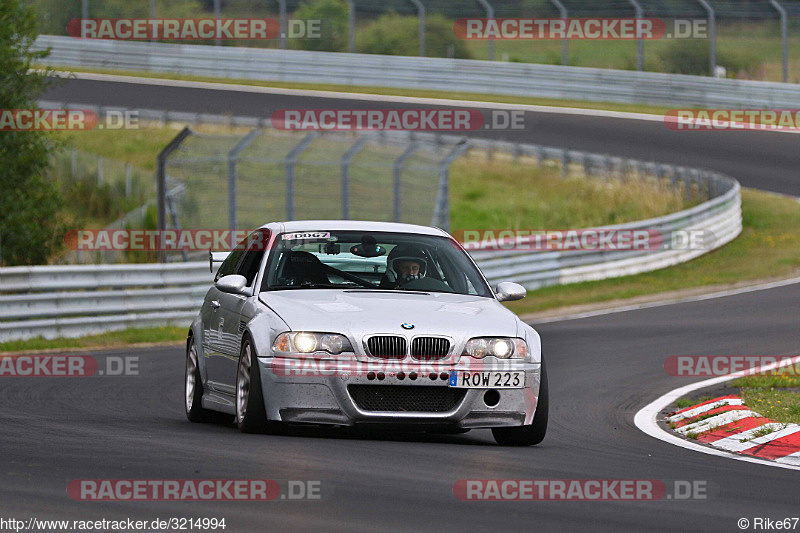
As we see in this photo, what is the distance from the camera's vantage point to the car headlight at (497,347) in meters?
8.68

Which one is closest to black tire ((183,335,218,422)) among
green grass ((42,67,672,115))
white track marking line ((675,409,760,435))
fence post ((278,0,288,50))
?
white track marking line ((675,409,760,435))

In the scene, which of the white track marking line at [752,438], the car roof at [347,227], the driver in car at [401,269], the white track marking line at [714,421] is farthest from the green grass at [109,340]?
the white track marking line at [752,438]

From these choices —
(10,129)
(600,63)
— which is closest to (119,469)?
(10,129)

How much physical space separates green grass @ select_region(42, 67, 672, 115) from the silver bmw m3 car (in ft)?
106

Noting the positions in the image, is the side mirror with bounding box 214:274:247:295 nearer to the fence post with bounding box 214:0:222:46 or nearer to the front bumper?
the front bumper

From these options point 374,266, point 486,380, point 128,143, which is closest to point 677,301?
point 374,266

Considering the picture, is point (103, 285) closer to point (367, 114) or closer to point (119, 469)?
A: point (119, 469)

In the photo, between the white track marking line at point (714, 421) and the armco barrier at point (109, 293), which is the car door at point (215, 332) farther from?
the armco barrier at point (109, 293)

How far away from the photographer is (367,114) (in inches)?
1459

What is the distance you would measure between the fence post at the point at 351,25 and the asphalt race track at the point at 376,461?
25.4m

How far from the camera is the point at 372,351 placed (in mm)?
8547

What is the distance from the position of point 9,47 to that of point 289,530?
16509 millimetres

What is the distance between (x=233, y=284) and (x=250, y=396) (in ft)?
3.30

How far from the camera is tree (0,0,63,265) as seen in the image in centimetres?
2052
